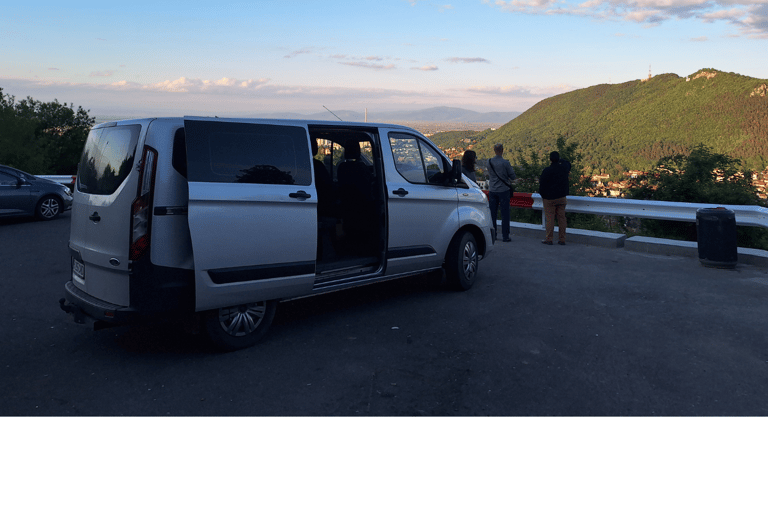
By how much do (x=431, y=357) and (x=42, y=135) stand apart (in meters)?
46.1

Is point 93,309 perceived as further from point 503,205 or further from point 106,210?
point 503,205

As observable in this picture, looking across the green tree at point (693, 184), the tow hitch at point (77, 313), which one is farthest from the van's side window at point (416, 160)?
the green tree at point (693, 184)

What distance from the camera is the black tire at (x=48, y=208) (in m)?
15.1

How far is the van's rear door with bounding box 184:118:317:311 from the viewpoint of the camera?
487 cm

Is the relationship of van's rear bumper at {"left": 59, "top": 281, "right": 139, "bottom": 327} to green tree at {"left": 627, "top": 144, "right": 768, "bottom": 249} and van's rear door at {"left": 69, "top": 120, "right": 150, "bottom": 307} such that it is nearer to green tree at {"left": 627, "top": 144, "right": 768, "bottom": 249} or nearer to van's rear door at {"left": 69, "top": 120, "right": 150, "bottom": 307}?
van's rear door at {"left": 69, "top": 120, "right": 150, "bottom": 307}

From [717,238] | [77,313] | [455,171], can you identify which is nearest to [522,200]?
[717,238]

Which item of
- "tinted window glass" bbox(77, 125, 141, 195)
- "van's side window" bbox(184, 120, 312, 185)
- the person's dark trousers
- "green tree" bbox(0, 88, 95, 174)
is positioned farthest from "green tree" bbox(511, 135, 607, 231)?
"green tree" bbox(0, 88, 95, 174)

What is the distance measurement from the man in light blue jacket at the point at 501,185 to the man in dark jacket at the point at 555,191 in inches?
29.0

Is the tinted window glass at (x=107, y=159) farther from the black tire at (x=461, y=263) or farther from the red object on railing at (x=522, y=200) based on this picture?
the red object on railing at (x=522, y=200)

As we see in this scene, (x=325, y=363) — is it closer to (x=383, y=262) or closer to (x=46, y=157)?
(x=383, y=262)

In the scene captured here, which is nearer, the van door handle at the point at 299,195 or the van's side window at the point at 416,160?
the van door handle at the point at 299,195

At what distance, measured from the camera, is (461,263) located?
7617 mm

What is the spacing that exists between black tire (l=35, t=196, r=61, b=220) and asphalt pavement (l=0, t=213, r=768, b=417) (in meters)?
8.13

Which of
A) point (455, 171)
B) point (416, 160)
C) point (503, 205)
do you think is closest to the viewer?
point (416, 160)
